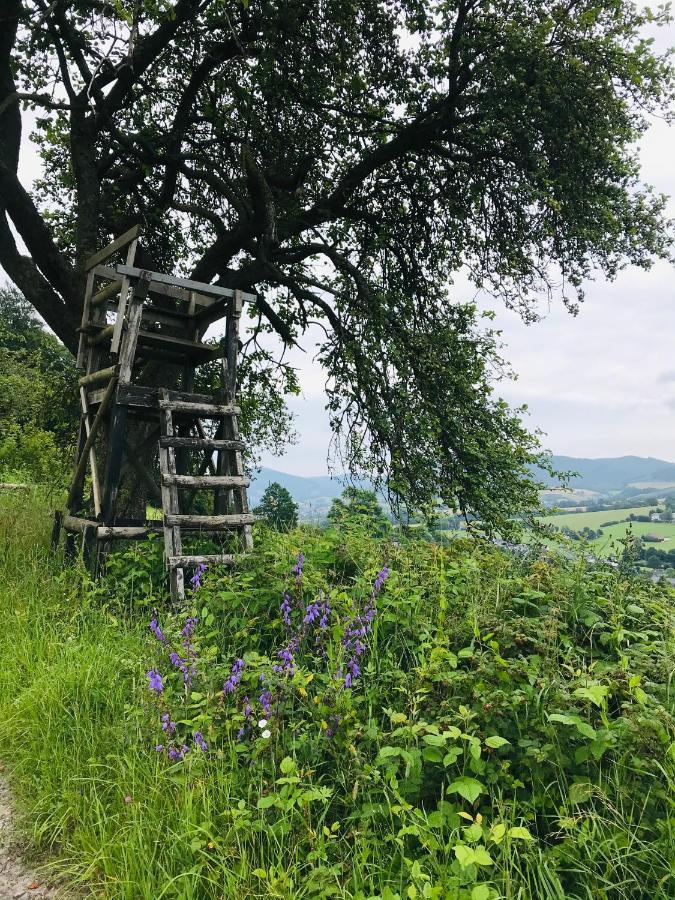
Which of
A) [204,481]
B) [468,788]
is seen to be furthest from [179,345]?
[468,788]

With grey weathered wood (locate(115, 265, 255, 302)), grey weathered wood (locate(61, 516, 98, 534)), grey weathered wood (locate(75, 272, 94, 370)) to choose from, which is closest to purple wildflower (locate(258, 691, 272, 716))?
grey weathered wood (locate(61, 516, 98, 534))

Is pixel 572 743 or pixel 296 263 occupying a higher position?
pixel 296 263

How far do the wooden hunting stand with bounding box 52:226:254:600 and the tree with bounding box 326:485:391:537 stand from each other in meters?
1.04

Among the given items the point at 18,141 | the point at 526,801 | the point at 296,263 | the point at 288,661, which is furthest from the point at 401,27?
the point at 526,801

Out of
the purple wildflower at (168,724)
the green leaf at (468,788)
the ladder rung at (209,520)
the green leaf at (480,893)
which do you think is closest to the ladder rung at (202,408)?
the ladder rung at (209,520)

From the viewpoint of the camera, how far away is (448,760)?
2594mm

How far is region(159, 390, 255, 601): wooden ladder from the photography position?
5867 millimetres

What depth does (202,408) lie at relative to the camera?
23.3 ft

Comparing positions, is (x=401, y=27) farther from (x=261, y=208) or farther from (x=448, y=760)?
(x=448, y=760)

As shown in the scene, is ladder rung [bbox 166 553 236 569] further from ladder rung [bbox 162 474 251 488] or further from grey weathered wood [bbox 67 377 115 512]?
grey weathered wood [bbox 67 377 115 512]

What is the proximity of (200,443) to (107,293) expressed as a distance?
8.34 ft

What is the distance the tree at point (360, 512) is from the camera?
5.99m

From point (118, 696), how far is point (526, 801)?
2691 mm

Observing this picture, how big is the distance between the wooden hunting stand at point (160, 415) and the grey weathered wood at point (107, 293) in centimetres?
2
